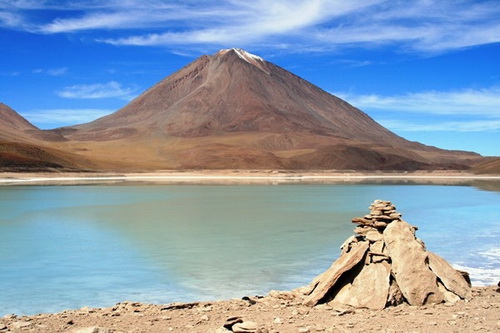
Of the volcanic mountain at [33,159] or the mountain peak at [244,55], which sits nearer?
the volcanic mountain at [33,159]

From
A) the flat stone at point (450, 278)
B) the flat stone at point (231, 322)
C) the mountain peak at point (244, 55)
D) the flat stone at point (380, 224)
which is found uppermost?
the mountain peak at point (244, 55)

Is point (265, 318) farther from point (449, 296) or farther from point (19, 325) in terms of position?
point (19, 325)

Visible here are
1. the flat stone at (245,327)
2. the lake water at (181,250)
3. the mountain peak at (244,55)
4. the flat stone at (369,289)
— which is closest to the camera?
the flat stone at (245,327)

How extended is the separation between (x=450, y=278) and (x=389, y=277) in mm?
1000

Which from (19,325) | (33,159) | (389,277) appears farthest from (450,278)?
(33,159)

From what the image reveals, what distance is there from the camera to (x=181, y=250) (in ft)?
44.6

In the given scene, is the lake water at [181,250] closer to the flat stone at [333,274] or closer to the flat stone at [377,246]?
→ the flat stone at [333,274]

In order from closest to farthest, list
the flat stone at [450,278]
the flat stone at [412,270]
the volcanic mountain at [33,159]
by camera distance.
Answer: the flat stone at [412,270]
the flat stone at [450,278]
the volcanic mountain at [33,159]

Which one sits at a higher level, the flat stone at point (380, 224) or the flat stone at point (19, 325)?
the flat stone at point (380, 224)

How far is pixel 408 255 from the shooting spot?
8.27 meters

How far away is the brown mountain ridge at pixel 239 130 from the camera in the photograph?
346 ft

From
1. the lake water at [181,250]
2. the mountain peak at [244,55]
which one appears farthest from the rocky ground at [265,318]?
the mountain peak at [244,55]

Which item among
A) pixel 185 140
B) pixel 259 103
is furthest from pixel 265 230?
pixel 259 103

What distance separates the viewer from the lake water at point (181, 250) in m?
9.35
